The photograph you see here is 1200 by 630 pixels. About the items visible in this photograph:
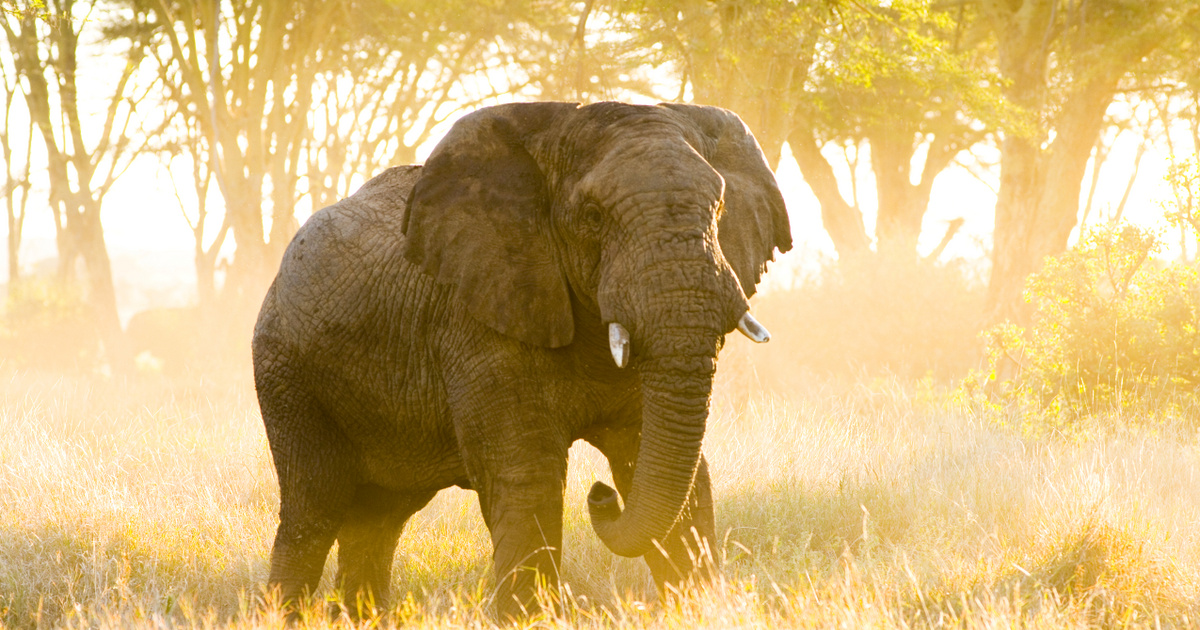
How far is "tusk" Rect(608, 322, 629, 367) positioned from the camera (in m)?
3.79

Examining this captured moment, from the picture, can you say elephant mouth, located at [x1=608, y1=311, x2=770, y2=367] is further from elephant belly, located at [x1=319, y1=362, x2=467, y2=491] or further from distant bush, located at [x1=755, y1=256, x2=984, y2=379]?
distant bush, located at [x1=755, y1=256, x2=984, y2=379]

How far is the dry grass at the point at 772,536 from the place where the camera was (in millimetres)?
4523

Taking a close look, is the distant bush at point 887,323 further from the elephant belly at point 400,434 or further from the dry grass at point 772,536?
the elephant belly at point 400,434

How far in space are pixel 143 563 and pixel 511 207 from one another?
2.99m

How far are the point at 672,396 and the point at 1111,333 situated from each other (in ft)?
20.9

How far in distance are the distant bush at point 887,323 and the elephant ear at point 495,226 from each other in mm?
11535

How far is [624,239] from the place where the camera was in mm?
3967

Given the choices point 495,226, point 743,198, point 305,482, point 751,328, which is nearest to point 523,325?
point 495,226

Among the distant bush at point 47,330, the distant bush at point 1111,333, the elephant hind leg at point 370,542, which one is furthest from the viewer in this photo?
Result: the distant bush at point 47,330

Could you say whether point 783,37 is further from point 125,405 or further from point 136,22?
point 136,22

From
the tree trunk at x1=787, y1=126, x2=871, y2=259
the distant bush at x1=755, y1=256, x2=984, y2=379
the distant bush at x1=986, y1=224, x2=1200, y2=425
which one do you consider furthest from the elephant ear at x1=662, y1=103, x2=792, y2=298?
the tree trunk at x1=787, y1=126, x2=871, y2=259

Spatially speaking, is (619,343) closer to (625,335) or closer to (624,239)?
(625,335)

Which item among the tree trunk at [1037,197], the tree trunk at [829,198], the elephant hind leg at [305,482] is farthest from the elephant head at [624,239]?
the tree trunk at [829,198]

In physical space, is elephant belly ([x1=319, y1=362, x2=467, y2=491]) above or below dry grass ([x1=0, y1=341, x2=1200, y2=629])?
above
